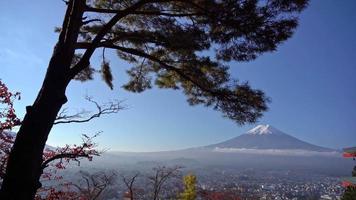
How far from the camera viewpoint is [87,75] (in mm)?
7160

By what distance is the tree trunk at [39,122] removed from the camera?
12.6ft

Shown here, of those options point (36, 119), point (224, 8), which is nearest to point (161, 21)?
point (224, 8)

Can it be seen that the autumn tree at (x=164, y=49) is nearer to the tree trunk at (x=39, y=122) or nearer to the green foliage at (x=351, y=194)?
the tree trunk at (x=39, y=122)

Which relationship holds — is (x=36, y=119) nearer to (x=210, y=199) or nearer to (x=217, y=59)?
(x=217, y=59)

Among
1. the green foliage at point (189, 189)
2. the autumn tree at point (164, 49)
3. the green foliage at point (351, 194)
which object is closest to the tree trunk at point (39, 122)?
the autumn tree at point (164, 49)

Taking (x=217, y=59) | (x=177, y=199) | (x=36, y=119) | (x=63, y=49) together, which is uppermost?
(x=217, y=59)

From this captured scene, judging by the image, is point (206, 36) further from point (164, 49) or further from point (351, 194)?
point (351, 194)

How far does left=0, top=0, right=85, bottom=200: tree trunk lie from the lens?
151 inches

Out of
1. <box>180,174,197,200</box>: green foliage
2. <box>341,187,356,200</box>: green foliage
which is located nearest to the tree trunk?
<box>341,187,356,200</box>: green foliage

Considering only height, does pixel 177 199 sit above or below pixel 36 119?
below

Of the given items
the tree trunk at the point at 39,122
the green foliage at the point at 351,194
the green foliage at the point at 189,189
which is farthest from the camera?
the green foliage at the point at 189,189

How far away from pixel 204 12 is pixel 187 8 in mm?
422

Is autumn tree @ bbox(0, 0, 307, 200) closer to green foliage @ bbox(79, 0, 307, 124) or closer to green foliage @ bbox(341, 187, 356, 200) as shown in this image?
green foliage @ bbox(79, 0, 307, 124)

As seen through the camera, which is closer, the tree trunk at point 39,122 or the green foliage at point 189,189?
the tree trunk at point 39,122
